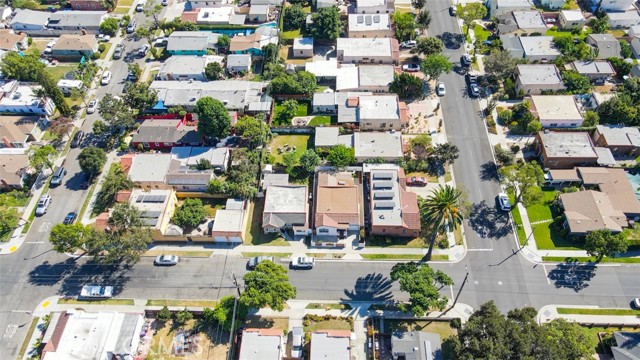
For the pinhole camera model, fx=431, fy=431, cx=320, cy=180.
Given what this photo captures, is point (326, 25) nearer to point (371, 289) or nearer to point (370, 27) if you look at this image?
point (370, 27)

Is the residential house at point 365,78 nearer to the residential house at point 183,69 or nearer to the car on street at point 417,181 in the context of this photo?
the car on street at point 417,181

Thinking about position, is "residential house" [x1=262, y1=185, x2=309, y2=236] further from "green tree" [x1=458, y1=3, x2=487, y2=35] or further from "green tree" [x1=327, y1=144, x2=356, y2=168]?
"green tree" [x1=458, y1=3, x2=487, y2=35]

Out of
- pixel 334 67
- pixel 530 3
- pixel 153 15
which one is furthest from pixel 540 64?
pixel 153 15

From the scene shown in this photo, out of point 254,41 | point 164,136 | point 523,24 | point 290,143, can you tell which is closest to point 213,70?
point 254,41

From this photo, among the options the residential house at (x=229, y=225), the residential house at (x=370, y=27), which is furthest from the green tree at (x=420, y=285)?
the residential house at (x=370, y=27)

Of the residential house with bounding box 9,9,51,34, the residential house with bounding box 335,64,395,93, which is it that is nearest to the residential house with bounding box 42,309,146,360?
the residential house with bounding box 335,64,395,93

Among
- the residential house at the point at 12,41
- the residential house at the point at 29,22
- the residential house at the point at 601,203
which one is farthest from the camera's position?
the residential house at the point at 29,22
